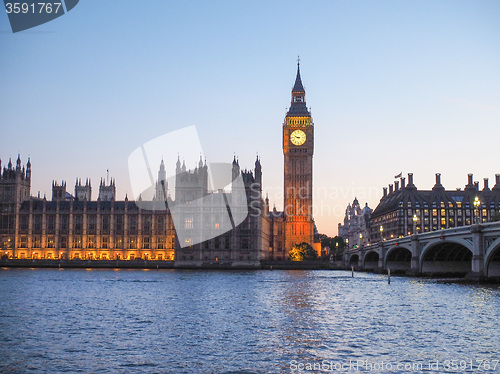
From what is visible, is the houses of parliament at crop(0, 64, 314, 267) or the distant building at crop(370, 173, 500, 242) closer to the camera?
the houses of parliament at crop(0, 64, 314, 267)

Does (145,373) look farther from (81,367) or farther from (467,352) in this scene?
(467,352)

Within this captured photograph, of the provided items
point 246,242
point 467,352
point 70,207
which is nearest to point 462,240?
point 467,352

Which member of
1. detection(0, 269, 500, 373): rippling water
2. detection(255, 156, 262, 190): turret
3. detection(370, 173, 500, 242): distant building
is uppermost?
detection(255, 156, 262, 190): turret

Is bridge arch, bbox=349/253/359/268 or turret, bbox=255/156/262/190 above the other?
turret, bbox=255/156/262/190

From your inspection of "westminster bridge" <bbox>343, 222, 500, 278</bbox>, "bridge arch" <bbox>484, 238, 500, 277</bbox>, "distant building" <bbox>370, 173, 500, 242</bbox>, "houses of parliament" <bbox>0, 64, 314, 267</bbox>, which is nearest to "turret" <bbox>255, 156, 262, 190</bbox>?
"houses of parliament" <bbox>0, 64, 314, 267</bbox>

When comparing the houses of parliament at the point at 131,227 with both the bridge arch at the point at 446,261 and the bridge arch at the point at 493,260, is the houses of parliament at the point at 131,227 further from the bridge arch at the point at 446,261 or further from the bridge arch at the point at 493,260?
the bridge arch at the point at 493,260

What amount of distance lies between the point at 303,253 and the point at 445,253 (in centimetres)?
8265

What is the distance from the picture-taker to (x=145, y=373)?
24.7m

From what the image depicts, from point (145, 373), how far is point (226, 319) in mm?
17332

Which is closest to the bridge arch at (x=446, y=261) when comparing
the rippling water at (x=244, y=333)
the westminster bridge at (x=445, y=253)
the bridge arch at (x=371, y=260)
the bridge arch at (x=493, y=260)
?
the westminster bridge at (x=445, y=253)

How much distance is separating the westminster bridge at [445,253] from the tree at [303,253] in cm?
2420

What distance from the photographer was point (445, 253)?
94562mm

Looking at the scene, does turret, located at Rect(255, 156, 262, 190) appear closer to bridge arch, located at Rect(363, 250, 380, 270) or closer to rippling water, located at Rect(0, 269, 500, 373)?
bridge arch, located at Rect(363, 250, 380, 270)

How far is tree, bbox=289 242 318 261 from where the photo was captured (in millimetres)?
175375
